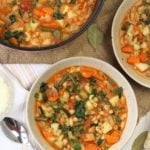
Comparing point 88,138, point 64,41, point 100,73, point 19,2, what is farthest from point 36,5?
point 88,138

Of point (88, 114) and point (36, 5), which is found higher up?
point (36, 5)

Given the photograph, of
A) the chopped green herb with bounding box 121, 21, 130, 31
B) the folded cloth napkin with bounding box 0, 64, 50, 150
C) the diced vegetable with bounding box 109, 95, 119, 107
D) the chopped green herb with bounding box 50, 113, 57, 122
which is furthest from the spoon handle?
the chopped green herb with bounding box 121, 21, 130, 31

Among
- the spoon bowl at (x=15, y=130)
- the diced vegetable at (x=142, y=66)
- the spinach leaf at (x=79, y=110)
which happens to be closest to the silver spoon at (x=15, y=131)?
the spoon bowl at (x=15, y=130)

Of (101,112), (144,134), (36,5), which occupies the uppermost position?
(36,5)

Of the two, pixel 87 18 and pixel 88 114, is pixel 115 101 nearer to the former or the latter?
pixel 88 114

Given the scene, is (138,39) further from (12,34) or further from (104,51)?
(12,34)

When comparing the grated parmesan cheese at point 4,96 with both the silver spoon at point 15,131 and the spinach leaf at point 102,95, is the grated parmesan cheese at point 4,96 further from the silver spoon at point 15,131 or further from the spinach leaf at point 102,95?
the spinach leaf at point 102,95
